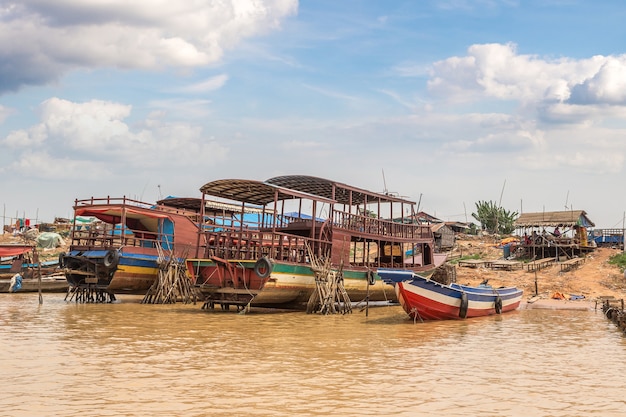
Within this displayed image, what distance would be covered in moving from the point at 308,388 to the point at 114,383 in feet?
8.61

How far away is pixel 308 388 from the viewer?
8.08m

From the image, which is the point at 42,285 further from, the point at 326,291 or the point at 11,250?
the point at 326,291

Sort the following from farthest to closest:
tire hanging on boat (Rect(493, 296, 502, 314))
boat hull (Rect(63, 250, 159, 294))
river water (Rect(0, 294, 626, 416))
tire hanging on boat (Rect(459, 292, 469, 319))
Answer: boat hull (Rect(63, 250, 159, 294)), tire hanging on boat (Rect(493, 296, 502, 314)), tire hanging on boat (Rect(459, 292, 469, 319)), river water (Rect(0, 294, 626, 416))

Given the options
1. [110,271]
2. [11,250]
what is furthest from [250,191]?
[11,250]

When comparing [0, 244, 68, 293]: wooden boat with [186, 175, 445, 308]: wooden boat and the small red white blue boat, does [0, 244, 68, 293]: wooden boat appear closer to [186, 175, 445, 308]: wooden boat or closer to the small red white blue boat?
[186, 175, 445, 308]: wooden boat

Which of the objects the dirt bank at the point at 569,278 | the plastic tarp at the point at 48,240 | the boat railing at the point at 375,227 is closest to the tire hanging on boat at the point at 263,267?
the boat railing at the point at 375,227

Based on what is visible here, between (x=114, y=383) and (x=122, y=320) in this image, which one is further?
(x=122, y=320)

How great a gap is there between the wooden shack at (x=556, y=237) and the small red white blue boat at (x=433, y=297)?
1741cm

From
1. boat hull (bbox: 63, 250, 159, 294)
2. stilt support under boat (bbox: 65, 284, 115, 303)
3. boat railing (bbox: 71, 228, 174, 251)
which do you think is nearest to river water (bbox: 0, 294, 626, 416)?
boat hull (bbox: 63, 250, 159, 294)

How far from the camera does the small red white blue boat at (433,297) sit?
16.2 m

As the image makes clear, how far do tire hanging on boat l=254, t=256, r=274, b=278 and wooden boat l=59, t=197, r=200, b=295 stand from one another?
5022mm

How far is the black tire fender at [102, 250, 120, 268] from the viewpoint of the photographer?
67.0ft

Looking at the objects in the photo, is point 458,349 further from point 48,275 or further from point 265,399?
point 48,275

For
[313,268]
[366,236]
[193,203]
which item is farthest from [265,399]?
[193,203]
